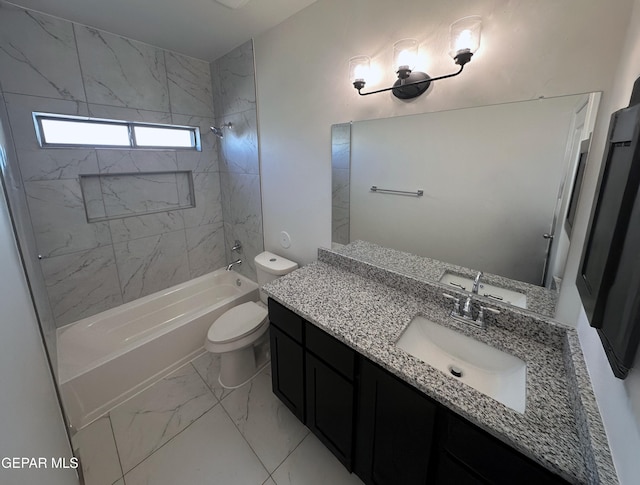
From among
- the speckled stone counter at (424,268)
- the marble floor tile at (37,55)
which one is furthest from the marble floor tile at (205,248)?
the speckled stone counter at (424,268)

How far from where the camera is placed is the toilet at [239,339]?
71.3 inches

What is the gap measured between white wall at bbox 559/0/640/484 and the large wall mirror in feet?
0.16

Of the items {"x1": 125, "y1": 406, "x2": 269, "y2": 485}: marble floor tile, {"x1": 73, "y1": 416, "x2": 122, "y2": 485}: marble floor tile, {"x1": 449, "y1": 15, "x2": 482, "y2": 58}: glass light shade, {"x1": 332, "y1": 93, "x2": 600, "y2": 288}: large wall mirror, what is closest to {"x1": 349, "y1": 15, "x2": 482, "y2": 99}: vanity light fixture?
{"x1": 449, "y1": 15, "x2": 482, "y2": 58}: glass light shade

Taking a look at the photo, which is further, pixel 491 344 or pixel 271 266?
pixel 271 266

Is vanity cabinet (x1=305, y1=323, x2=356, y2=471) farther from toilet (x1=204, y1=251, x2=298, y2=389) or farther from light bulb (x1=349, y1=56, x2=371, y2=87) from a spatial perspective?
light bulb (x1=349, y1=56, x2=371, y2=87)

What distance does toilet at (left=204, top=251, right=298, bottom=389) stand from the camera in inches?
71.3

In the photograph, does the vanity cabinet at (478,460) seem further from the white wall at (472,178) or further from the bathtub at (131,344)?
the bathtub at (131,344)

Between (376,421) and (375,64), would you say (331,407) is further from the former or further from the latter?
(375,64)

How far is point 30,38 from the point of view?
5.49 feet

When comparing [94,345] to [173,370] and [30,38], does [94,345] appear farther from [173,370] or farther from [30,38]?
[30,38]

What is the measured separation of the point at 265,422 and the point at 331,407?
63 cm

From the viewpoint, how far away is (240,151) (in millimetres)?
2424

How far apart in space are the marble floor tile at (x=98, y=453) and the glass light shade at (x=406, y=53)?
8.25 ft

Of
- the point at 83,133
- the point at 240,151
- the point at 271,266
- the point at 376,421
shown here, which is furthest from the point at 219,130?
the point at 376,421
